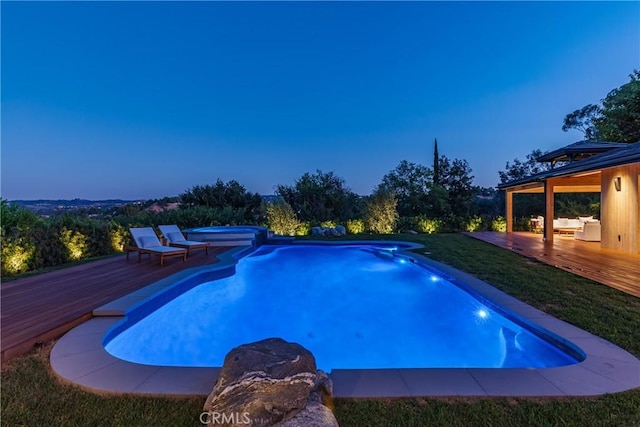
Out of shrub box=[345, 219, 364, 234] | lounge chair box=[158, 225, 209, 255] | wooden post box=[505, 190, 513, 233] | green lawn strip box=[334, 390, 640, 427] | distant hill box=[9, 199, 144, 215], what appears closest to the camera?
green lawn strip box=[334, 390, 640, 427]

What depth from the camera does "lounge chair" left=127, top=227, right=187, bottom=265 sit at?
7051 millimetres

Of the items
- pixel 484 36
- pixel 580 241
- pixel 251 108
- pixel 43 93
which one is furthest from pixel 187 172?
pixel 580 241

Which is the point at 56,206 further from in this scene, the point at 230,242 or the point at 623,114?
the point at 623,114

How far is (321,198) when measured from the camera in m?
16.3

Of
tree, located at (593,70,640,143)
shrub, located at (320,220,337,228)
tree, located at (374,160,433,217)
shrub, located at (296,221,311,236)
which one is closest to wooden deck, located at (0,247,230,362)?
shrub, located at (296,221,311,236)

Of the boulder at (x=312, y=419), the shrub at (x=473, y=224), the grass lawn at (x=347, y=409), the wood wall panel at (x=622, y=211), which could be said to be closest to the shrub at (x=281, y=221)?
the shrub at (x=473, y=224)

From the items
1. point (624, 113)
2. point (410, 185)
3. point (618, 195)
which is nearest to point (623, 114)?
point (624, 113)

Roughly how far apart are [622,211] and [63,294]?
38.5 feet

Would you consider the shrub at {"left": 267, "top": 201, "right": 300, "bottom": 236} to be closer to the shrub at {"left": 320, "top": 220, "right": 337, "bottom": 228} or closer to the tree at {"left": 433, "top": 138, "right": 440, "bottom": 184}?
the shrub at {"left": 320, "top": 220, "right": 337, "bottom": 228}

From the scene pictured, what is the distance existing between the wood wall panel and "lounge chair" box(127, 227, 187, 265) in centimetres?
1069

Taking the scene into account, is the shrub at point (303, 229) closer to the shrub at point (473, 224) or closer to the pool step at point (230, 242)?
the pool step at point (230, 242)

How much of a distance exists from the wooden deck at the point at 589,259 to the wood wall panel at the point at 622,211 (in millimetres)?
277

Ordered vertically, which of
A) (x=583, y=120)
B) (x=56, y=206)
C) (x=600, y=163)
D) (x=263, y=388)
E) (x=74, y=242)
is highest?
(x=583, y=120)

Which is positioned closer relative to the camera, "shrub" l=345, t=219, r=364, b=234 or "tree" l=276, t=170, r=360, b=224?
"shrub" l=345, t=219, r=364, b=234
